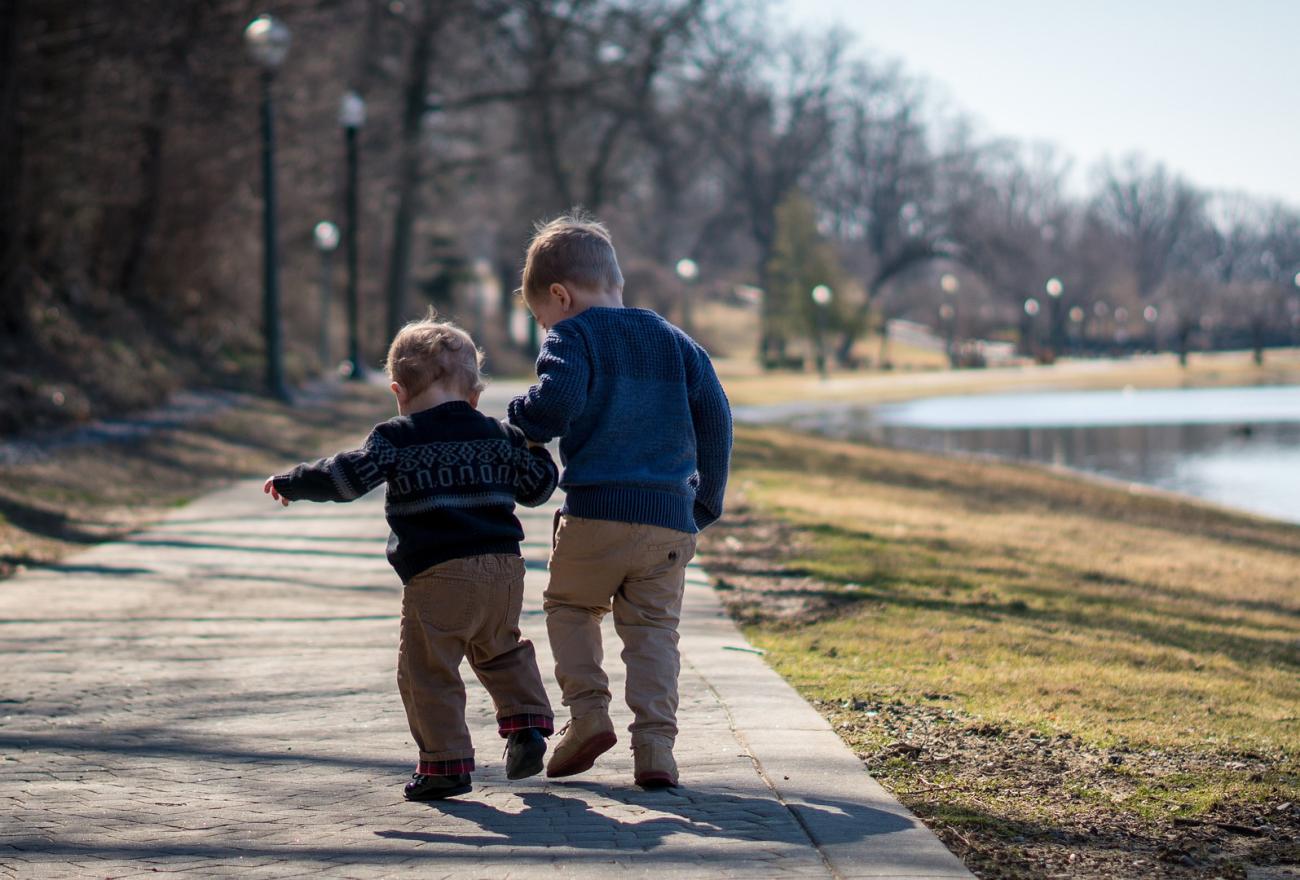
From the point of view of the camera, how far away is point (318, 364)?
2795cm

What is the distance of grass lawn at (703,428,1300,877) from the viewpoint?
3654 mm

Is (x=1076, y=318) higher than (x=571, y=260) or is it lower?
higher

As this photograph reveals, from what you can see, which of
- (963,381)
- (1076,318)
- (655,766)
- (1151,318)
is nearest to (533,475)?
(655,766)

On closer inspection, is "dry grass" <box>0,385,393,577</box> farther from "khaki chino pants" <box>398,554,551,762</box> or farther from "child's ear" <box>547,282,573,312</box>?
"child's ear" <box>547,282,573,312</box>

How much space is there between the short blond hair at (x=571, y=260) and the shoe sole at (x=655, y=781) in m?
1.39

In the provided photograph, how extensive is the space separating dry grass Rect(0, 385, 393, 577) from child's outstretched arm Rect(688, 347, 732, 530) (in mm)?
5137

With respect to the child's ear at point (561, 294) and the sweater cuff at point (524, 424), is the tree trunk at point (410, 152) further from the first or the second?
the sweater cuff at point (524, 424)

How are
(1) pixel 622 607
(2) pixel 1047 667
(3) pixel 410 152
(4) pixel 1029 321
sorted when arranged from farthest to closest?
1. (4) pixel 1029 321
2. (3) pixel 410 152
3. (2) pixel 1047 667
4. (1) pixel 622 607

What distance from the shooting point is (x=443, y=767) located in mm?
3883

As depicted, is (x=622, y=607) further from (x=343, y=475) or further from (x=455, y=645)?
(x=343, y=475)

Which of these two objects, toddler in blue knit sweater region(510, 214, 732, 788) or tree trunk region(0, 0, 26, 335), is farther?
tree trunk region(0, 0, 26, 335)

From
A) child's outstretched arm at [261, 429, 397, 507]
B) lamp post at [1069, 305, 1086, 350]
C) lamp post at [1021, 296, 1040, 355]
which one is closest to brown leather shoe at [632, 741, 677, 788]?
child's outstretched arm at [261, 429, 397, 507]

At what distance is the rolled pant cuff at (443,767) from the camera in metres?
3.88

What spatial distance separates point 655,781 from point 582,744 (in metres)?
0.25
